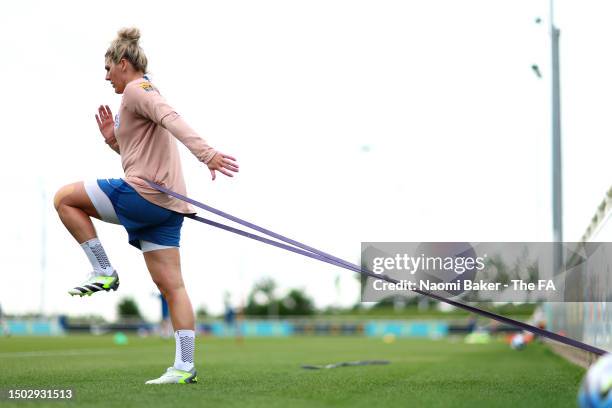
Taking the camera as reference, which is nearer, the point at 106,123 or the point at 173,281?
the point at 173,281

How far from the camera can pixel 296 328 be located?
5938cm

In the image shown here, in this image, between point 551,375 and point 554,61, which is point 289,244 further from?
point 554,61

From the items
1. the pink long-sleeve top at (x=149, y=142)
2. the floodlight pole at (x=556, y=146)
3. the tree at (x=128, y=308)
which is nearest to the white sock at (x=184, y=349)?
the pink long-sleeve top at (x=149, y=142)

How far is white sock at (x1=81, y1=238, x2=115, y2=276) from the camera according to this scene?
5.28 metres

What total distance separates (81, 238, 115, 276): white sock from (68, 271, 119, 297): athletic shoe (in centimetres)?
3

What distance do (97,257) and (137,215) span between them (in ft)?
1.13

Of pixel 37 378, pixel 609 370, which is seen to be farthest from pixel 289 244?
pixel 609 370

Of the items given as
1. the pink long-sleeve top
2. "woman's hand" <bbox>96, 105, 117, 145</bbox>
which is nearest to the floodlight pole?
"woman's hand" <bbox>96, 105, 117, 145</bbox>

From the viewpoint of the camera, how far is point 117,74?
5457 mm

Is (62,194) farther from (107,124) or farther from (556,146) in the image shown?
(556,146)

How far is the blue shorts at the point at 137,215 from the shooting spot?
17.1ft

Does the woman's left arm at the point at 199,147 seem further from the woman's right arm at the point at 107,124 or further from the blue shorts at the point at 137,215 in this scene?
the woman's right arm at the point at 107,124

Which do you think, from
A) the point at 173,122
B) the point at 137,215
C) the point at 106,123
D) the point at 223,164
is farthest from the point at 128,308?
the point at 223,164

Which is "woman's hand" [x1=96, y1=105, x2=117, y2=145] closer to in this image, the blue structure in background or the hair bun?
the hair bun
